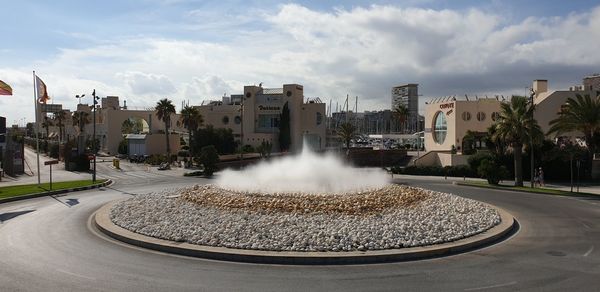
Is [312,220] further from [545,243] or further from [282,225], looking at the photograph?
[545,243]

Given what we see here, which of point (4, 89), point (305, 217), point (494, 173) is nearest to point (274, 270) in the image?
point (305, 217)

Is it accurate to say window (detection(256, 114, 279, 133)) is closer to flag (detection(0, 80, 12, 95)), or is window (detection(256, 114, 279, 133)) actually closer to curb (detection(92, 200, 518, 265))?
flag (detection(0, 80, 12, 95))

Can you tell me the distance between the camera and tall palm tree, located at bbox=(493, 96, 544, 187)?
3884 centimetres

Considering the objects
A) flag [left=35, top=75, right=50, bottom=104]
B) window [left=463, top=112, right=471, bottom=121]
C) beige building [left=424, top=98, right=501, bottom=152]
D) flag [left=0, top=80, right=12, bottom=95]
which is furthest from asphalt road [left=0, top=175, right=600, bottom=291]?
window [left=463, top=112, right=471, bottom=121]

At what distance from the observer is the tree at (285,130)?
81125mm

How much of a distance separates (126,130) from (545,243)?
91125 mm

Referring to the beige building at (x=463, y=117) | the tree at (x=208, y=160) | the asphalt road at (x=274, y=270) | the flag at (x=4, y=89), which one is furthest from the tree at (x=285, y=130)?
the asphalt road at (x=274, y=270)

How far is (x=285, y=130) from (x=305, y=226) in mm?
64287

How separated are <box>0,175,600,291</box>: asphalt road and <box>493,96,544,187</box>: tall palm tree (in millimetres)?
20901

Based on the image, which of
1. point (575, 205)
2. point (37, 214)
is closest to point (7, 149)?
point (37, 214)

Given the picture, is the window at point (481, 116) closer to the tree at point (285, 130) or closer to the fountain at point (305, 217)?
the tree at point (285, 130)

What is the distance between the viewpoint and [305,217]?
18.8 m

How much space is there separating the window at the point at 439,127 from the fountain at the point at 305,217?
4262 cm

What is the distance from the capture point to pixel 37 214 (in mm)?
23234
